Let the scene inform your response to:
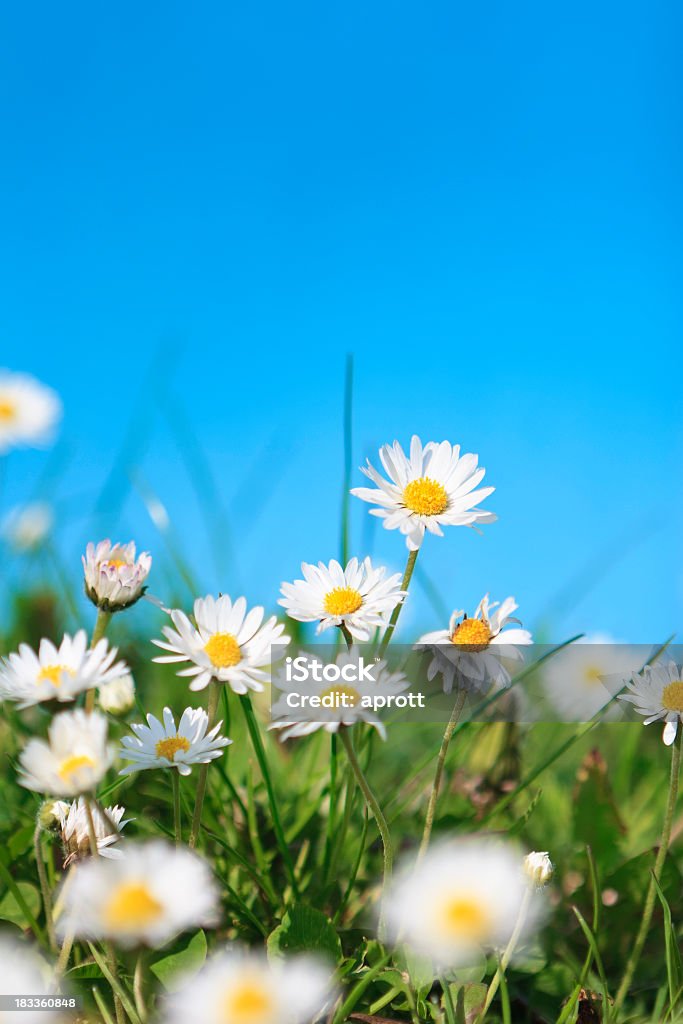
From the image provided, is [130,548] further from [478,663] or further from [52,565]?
[52,565]

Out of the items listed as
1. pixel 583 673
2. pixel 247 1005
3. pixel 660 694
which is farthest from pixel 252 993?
pixel 583 673

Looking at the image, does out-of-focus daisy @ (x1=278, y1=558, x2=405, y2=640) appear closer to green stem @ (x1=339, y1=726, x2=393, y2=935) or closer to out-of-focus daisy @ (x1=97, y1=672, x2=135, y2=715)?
green stem @ (x1=339, y1=726, x2=393, y2=935)

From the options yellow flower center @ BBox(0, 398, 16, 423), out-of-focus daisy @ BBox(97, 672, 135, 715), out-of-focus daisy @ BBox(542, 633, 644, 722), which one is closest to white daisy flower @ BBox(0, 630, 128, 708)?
out-of-focus daisy @ BBox(97, 672, 135, 715)

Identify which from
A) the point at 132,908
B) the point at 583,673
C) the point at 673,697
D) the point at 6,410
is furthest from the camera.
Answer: the point at 6,410

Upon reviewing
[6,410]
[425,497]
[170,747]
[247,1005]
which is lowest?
[247,1005]

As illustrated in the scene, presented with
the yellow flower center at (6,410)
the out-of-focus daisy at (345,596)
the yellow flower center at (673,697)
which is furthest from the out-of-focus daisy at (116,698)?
the yellow flower center at (6,410)

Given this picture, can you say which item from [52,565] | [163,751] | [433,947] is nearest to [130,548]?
[163,751]

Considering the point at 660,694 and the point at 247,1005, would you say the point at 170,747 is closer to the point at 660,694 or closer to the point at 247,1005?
the point at 247,1005
